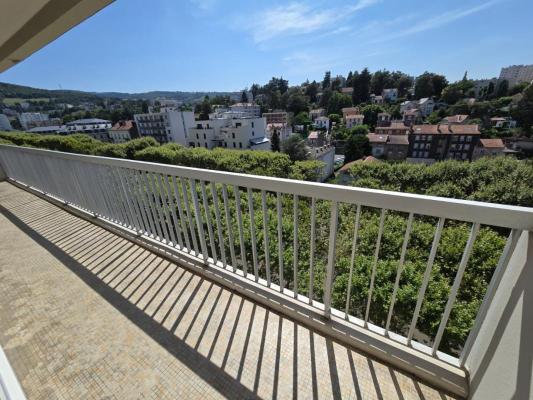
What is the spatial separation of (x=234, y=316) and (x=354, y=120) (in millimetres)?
45080

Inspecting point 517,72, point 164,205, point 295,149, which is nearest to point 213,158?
point 164,205

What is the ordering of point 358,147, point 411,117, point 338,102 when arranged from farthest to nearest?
1. point 338,102
2. point 411,117
3. point 358,147

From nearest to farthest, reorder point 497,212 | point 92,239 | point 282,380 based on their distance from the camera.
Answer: point 497,212 → point 282,380 → point 92,239

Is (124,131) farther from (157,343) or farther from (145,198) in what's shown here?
(157,343)

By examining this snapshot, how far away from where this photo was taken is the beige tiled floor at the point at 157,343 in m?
1.14

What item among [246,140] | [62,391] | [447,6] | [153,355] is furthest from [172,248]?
[246,140]

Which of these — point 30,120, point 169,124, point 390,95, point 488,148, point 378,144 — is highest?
point 390,95

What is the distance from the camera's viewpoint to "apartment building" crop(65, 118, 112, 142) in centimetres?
4141

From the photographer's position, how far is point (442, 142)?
2445 centimetres

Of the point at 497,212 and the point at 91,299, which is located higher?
the point at 497,212

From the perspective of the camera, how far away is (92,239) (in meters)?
2.51

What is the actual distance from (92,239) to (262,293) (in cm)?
208

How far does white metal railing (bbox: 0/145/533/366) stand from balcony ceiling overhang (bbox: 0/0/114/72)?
1.17m

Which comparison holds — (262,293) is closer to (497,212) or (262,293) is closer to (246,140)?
(497,212)
